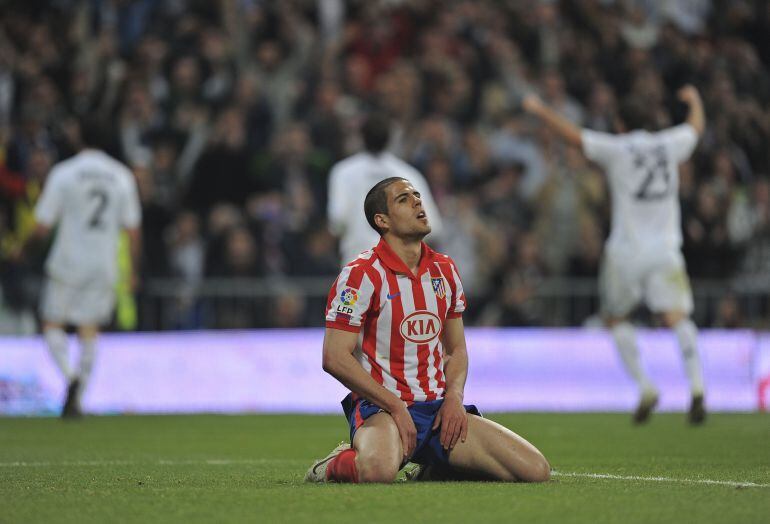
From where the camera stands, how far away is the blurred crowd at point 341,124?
55.6 ft

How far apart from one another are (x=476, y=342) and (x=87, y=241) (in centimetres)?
434

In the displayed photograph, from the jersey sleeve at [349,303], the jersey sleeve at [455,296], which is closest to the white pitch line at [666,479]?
the jersey sleeve at [455,296]

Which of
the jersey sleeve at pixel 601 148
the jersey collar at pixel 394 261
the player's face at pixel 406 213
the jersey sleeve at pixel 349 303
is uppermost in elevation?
the jersey sleeve at pixel 601 148

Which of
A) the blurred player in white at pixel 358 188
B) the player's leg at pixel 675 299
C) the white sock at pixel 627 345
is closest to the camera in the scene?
the blurred player in white at pixel 358 188

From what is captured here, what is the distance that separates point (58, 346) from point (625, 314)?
17.2 feet

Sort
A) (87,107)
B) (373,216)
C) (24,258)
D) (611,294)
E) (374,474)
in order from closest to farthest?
(374,474), (373,216), (611,294), (24,258), (87,107)

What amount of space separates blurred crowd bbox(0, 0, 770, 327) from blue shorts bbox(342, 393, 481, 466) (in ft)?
31.0

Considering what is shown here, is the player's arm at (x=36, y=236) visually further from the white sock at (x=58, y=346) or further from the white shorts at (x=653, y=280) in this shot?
the white shorts at (x=653, y=280)

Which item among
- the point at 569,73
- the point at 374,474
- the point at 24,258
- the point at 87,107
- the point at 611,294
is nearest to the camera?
the point at 374,474

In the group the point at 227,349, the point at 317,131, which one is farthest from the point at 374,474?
the point at 317,131

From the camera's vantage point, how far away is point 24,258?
15.8m

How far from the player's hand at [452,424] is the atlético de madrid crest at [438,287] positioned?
→ 1.80 feet

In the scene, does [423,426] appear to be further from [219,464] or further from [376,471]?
[219,464]

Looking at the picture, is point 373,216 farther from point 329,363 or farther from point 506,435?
point 506,435
